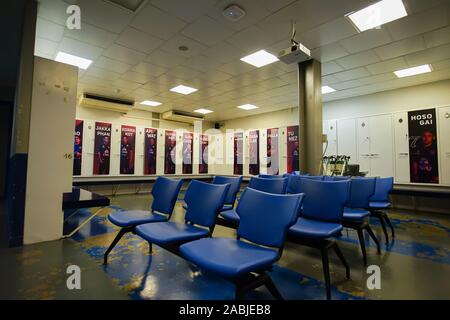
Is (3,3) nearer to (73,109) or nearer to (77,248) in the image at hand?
(73,109)

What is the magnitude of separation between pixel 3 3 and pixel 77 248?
11.0ft

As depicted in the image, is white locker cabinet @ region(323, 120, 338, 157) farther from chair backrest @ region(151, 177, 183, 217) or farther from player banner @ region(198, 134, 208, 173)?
chair backrest @ region(151, 177, 183, 217)

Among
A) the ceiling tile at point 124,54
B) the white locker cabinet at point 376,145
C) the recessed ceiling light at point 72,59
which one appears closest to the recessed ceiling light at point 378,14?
the white locker cabinet at point 376,145

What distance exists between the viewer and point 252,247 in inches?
61.6

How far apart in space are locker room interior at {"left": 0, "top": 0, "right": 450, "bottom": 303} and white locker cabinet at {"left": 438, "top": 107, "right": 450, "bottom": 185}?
0.09 feet

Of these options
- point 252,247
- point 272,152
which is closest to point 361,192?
point 252,247

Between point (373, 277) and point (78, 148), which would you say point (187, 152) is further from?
point (373, 277)

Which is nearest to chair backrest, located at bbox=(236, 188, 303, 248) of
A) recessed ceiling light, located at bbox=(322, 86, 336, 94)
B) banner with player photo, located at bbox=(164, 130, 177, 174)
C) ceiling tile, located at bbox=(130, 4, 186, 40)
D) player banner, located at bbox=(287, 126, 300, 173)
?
ceiling tile, located at bbox=(130, 4, 186, 40)

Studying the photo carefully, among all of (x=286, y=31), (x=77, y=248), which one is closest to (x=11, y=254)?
(x=77, y=248)

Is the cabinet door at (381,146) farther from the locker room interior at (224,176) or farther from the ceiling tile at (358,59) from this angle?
the ceiling tile at (358,59)

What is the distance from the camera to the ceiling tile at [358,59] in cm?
416

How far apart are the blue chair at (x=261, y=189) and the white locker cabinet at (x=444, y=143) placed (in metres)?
4.47

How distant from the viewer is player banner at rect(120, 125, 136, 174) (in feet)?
23.7

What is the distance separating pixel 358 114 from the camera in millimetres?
6559
